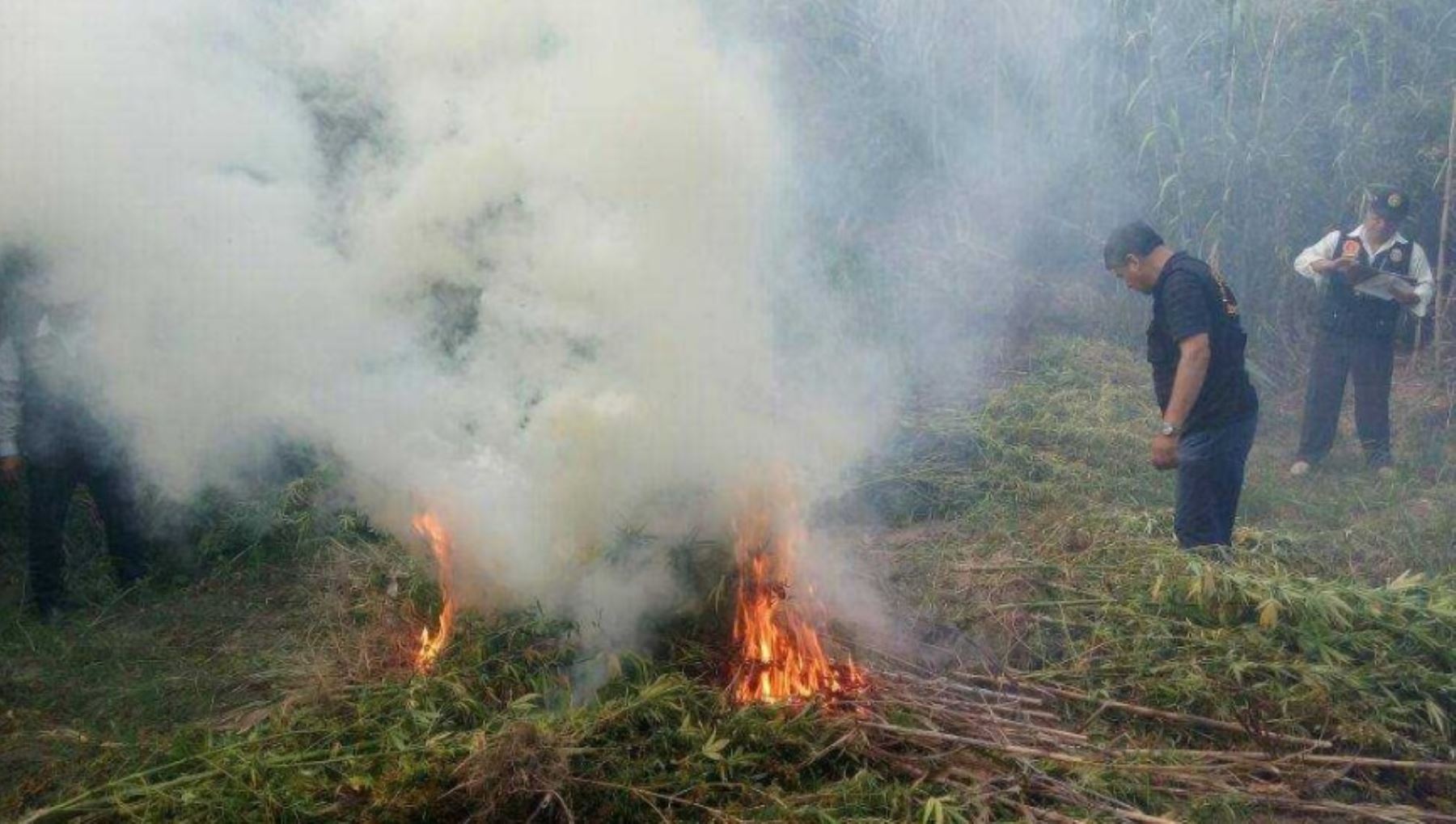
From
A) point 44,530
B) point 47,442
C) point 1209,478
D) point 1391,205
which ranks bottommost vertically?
point 44,530

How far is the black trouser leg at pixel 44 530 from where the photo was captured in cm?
455

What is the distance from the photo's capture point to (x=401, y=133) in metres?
4.02

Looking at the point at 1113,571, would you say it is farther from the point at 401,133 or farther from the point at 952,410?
the point at 401,133

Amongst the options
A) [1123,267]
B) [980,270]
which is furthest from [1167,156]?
[1123,267]

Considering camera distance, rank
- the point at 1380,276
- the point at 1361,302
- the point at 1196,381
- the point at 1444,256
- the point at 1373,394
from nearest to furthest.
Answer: the point at 1196,381
the point at 1380,276
the point at 1361,302
the point at 1373,394
the point at 1444,256

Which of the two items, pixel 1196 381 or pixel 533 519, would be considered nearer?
pixel 533 519

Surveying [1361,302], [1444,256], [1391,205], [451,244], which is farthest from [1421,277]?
[451,244]

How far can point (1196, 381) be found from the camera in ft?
14.3

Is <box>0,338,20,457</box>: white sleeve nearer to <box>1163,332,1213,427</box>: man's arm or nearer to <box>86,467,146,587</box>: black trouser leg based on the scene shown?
<box>86,467,146,587</box>: black trouser leg

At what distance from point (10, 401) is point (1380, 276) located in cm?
818

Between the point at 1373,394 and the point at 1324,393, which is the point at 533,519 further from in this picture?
the point at 1373,394

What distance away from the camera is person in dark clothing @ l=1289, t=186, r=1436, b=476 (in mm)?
6629

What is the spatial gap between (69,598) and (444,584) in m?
2.15

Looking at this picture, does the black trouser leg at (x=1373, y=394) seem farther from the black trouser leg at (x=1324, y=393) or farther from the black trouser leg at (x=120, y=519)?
the black trouser leg at (x=120, y=519)
